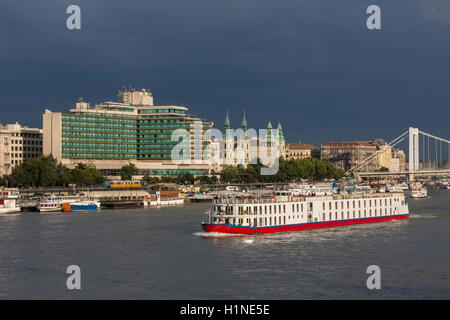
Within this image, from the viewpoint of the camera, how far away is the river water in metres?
32.0

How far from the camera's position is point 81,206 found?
281 ft

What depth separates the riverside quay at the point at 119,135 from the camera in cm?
13925

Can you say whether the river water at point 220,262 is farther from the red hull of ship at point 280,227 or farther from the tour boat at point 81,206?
the tour boat at point 81,206

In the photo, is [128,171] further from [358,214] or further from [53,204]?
[358,214]

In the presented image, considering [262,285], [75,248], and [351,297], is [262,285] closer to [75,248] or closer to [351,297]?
[351,297]

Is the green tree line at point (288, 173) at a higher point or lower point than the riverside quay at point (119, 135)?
lower

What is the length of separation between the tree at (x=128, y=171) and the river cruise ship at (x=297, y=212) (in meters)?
81.2

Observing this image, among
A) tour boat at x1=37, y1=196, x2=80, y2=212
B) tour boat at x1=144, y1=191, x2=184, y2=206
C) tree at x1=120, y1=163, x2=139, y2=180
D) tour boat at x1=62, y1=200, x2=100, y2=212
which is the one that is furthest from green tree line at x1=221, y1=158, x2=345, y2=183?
tour boat at x1=37, y1=196, x2=80, y2=212

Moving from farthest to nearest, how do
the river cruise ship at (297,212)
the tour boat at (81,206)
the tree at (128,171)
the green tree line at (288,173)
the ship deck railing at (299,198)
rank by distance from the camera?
the green tree line at (288,173), the tree at (128,171), the tour boat at (81,206), the ship deck railing at (299,198), the river cruise ship at (297,212)

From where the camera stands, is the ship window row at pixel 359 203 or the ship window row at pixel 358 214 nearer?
the ship window row at pixel 358 214

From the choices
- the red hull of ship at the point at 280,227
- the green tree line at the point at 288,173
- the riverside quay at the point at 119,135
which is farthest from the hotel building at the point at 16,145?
the red hull of ship at the point at 280,227

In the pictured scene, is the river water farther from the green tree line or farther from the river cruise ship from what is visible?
the green tree line

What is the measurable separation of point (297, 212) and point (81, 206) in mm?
38161
